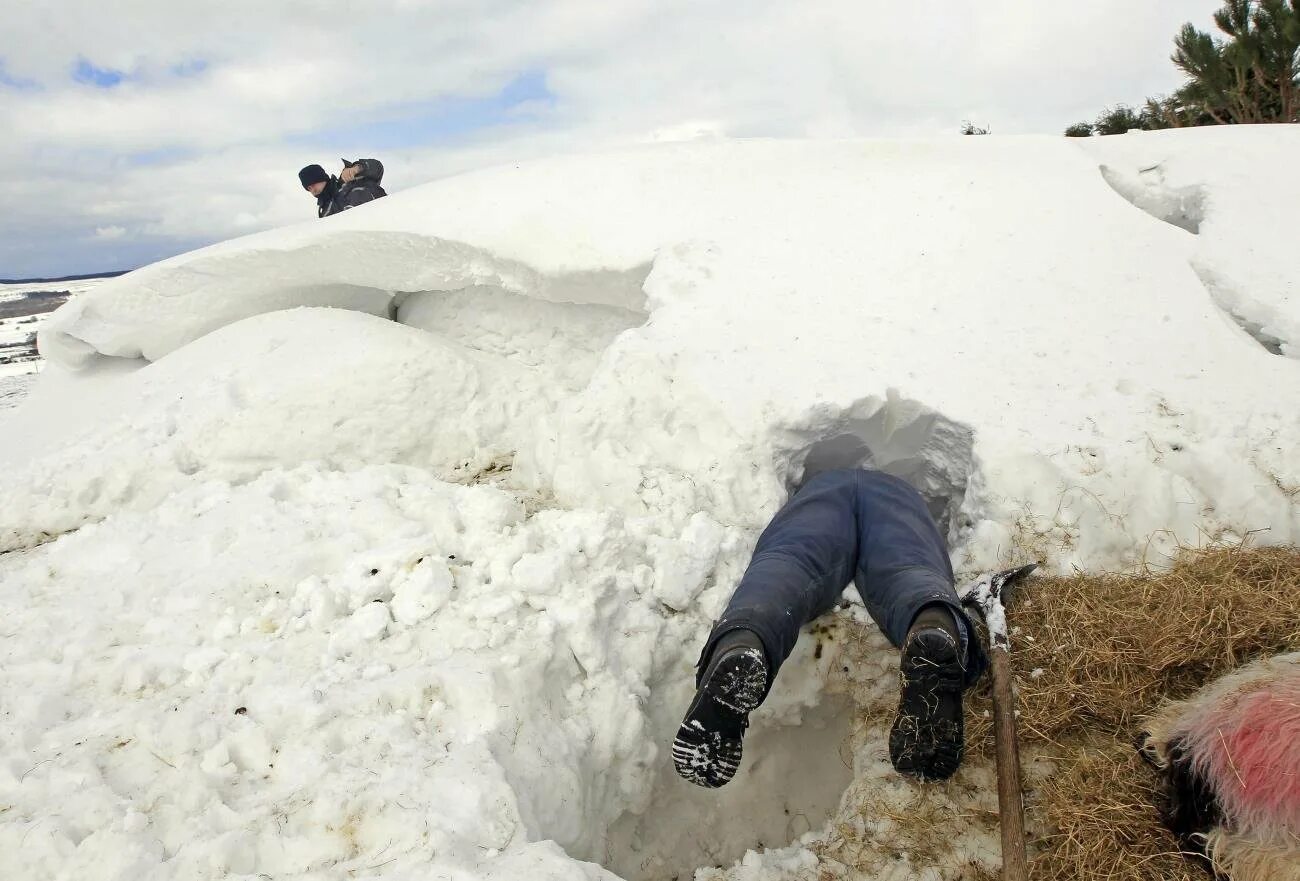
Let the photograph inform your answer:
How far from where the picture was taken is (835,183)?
13.5ft

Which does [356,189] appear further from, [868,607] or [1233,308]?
[1233,308]

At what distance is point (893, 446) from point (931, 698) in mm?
1487

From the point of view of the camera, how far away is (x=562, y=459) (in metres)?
3.15

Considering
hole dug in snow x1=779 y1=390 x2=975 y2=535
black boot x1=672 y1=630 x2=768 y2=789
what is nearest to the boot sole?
black boot x1=672 y1=630 x2=768 y2=789

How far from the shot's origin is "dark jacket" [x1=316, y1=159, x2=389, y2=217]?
20.1 feet

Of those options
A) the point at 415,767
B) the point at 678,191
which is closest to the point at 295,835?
the point at 415,767

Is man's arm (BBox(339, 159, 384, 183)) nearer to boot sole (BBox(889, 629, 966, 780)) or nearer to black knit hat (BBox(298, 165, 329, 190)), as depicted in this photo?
black knit hat (BBox(298, 165, 329, 190))

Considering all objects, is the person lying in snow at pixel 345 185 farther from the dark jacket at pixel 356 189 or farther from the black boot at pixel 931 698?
the black boot at pixel 931 698

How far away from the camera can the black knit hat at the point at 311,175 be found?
246 inches

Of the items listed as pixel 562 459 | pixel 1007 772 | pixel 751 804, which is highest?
pixel 562 459

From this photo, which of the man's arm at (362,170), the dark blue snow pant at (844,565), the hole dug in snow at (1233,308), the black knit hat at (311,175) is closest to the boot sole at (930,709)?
the dark blue snow pant at (844,565)

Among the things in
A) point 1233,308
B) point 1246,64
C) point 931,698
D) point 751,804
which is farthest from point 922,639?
point 1246,64

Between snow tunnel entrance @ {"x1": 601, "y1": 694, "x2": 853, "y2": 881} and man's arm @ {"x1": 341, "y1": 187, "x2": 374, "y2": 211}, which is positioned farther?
man's arm @ {"x1": 341, "y1": 187, "x2": 374, "y2": 211}

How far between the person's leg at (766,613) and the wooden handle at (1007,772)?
515mm
